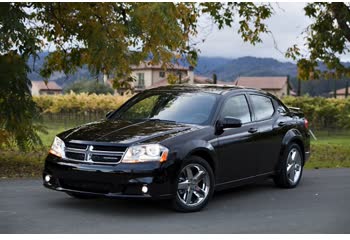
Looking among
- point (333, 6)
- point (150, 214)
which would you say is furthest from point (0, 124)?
point (333, 6)

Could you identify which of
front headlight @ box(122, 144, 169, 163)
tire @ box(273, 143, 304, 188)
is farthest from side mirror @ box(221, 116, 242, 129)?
tire @ box(273, 143, 304, 188)

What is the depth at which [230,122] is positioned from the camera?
7688 mm

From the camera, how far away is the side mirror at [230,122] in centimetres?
768

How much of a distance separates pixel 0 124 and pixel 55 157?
3.90 m

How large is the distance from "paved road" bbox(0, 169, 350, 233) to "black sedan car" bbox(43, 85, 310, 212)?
0.91ft

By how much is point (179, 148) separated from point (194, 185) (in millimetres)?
583

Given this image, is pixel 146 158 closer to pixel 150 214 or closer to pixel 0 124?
pixel 150 214

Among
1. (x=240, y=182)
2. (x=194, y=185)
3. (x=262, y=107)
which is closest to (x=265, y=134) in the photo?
(x=262, y=107)

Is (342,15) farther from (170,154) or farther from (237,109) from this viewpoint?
(170,154)

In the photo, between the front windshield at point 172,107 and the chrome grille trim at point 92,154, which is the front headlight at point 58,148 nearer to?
the chrome grille trim at point 92,154

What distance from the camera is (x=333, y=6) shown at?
17328 mm

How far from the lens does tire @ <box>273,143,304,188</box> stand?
30.0 ft

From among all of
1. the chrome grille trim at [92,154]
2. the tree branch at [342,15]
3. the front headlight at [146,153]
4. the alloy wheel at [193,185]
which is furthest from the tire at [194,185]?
the tree branch at [342,15]

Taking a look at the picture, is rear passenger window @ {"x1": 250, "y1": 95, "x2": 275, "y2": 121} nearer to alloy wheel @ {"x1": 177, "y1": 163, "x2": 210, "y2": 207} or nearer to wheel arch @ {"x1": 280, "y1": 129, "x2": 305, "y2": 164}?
wheel arch @ {"x1": 280, "y1": 129, "x2": 305, "y2": 164}
